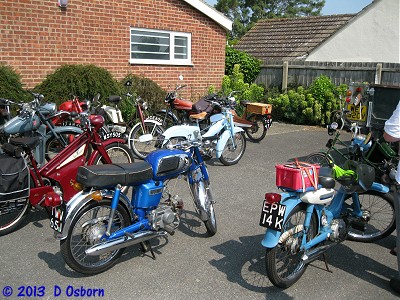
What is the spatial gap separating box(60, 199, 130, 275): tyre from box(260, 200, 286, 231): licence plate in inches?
47.7

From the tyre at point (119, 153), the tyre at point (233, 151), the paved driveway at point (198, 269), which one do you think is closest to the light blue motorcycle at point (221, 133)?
the tyre at point (233, 151)

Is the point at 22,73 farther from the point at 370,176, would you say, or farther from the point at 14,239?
the point at 370,176

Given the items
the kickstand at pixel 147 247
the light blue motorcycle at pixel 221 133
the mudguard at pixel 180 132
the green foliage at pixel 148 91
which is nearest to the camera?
the kickstand at pixel 147 247

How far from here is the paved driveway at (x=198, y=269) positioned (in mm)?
3523

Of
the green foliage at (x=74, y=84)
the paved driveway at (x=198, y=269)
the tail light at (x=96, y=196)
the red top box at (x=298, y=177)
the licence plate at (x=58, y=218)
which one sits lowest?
the paved driveway at (x=198, y=269)

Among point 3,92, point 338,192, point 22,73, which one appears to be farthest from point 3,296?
point 22,73

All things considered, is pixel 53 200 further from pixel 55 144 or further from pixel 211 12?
pixel 211 12

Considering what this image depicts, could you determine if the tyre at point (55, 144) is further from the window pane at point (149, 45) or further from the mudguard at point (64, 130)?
the window pane at point (149, 45)

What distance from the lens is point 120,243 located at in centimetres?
367

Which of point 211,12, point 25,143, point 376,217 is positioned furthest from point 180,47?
point 376,217

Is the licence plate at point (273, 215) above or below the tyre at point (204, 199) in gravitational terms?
above

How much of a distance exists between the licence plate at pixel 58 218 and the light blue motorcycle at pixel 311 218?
5.20 feet

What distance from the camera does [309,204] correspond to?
360 centimetres

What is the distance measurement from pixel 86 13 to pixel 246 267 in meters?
7.76
